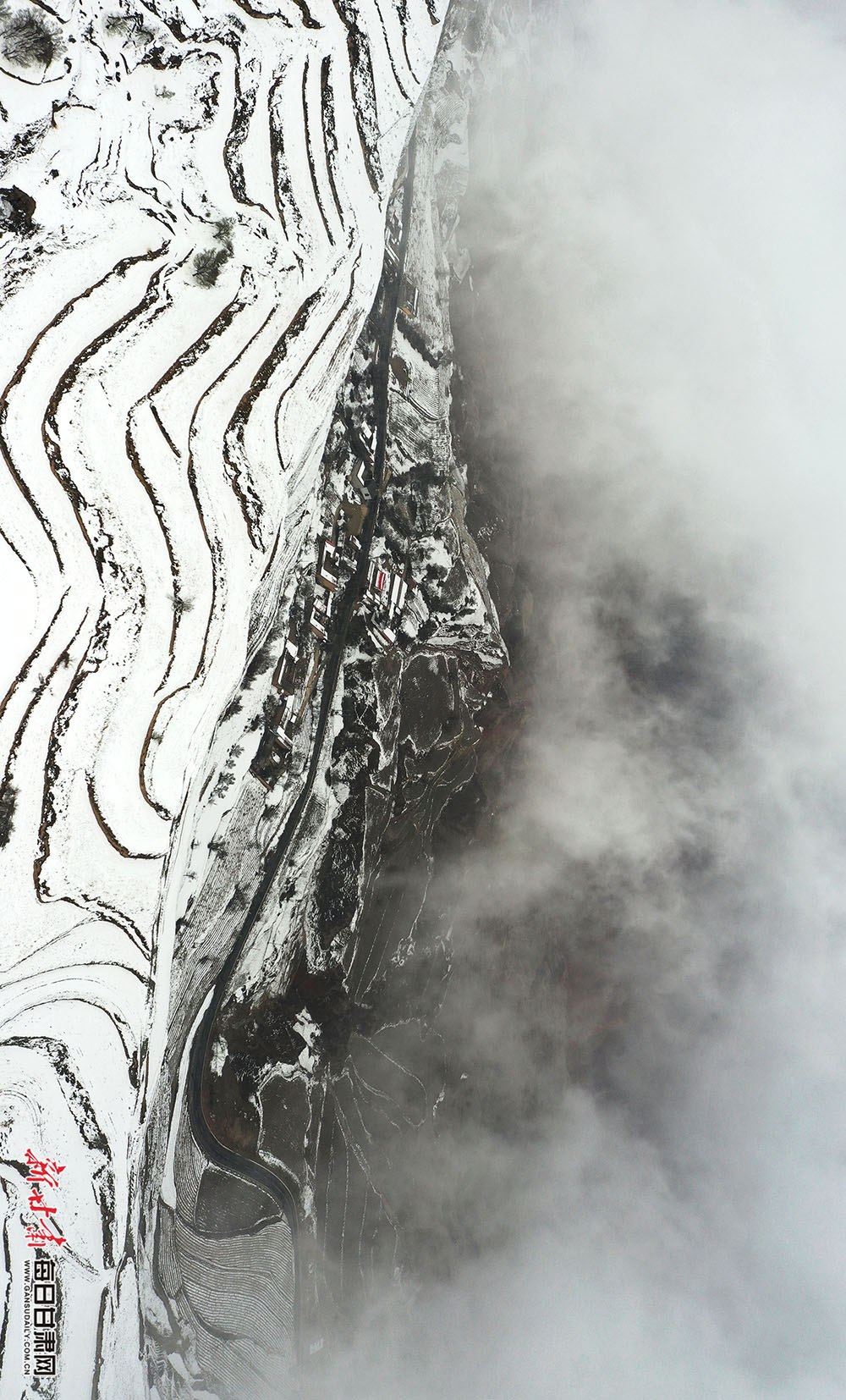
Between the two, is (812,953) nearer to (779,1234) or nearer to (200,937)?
(779,1234)

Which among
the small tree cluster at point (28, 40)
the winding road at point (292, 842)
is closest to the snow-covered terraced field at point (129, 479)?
the small tree cluster at point (28, 40)

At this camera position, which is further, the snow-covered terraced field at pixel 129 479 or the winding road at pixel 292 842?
the winding road at pixel 292 842

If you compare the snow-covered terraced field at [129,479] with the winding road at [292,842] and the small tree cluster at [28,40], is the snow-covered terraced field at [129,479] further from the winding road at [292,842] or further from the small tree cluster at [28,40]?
the winding road at [292,842]

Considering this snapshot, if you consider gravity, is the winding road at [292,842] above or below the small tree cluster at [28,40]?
below

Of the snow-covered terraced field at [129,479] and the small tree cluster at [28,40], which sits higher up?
the small tree cluster at [28,40]

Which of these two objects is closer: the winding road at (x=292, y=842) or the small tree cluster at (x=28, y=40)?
the small tree cluster at (x=28, y=40)

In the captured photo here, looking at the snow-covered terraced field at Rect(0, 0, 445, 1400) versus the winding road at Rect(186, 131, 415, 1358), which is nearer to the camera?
the snow-covered terraced field at Rect(0, 0, 445, 1400)

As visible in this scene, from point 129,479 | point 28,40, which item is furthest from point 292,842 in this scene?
point 28,40

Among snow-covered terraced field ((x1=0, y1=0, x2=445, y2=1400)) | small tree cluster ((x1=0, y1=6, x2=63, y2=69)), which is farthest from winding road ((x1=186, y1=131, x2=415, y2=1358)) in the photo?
small tree cluster ((x1=0, y1=6, x2=63, y2=69))

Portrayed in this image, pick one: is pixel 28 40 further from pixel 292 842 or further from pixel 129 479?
pixel 292 842

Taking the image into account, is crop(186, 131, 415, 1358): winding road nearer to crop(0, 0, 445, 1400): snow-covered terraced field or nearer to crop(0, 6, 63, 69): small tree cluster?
crop(0, 0, 445, 1400): snow-covered terraced field
